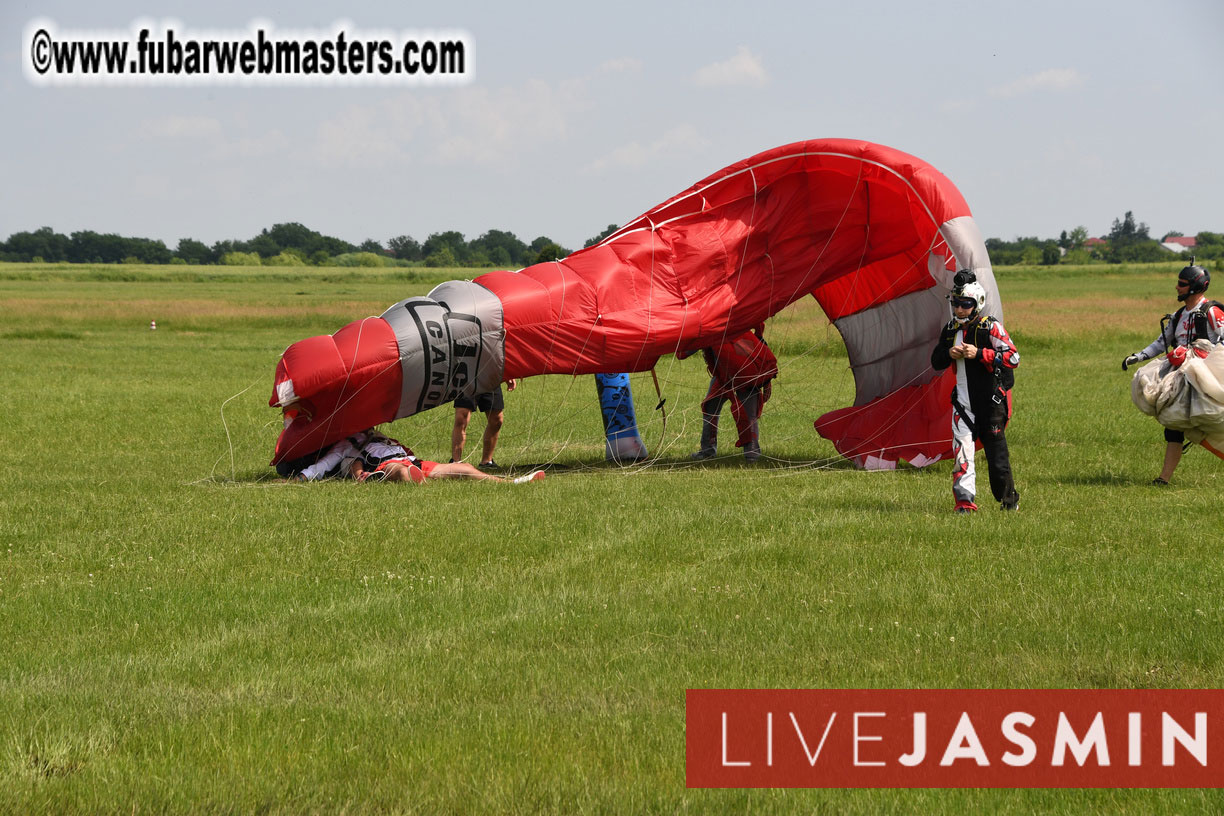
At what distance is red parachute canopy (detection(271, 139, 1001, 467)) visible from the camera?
1227 centimetres

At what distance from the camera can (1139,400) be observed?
1164cm

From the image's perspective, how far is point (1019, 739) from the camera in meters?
5.00

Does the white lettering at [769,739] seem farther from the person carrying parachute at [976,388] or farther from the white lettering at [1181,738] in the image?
the person carrying parachute at [976,388]

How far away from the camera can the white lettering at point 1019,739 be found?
4820 mm

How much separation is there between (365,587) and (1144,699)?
4.73 m

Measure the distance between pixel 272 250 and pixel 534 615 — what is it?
167 meters

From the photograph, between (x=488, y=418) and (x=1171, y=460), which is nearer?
(x=1171, y=460)

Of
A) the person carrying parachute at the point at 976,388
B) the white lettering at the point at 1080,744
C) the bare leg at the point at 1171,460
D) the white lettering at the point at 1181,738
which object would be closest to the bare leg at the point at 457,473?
the person carrying parachute at the point at 976,388

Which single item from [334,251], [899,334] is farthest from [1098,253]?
[899,334]

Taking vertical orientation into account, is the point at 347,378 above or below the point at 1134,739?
above

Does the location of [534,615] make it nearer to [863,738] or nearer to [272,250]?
[863,738]

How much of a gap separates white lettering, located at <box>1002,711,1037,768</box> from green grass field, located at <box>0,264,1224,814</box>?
0.32 metres

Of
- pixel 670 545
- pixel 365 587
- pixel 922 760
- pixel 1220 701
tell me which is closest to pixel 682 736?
pixel 922 760

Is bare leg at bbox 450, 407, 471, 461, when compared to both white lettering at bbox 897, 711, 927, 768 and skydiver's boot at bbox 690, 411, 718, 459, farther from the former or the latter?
white lettering at bbox 897, 711, 927, 768
